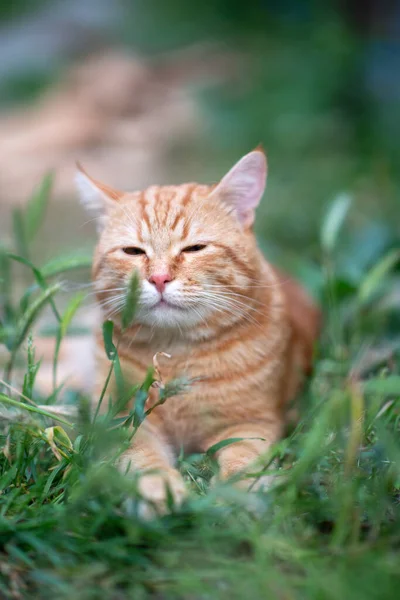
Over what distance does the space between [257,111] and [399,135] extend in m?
1.61

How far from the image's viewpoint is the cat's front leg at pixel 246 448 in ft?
6.70

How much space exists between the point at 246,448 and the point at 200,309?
47cm

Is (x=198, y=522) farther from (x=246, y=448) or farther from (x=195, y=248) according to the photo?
(x=195, y=248)

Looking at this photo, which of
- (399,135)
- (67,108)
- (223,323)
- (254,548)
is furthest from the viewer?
(67,108)

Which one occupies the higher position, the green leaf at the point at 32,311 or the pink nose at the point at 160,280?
the pink nose at the point at 160,280

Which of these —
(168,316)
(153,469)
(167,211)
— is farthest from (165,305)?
(153,469)

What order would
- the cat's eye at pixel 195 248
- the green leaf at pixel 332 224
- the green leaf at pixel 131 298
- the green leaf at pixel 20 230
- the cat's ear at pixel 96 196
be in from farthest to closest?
the green leaf at pixel 332 224
the green leaf at pixel 20 230
the cat's ear at pixel 96 196
the cat's eye at pixel 195 248
the green leaf at pixel 131 298

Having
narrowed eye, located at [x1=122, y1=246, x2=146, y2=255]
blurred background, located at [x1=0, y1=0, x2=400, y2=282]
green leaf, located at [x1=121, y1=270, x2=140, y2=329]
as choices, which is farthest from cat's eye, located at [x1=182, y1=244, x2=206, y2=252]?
blurred background, located at [x1=0, y1=0, x2=400, y2=282]

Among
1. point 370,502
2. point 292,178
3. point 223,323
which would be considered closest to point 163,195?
point 223,323

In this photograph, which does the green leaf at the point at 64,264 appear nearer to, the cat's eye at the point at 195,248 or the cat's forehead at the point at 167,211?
the cat's forehead at the point at 167,211

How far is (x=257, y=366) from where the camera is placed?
244 centimetres

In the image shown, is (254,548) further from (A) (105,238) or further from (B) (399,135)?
(B) (399,135)

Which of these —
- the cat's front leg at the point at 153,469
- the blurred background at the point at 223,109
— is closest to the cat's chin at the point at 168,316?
the cat's front leg at the point at 153,469

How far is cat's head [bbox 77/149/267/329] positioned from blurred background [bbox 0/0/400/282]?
158cm
